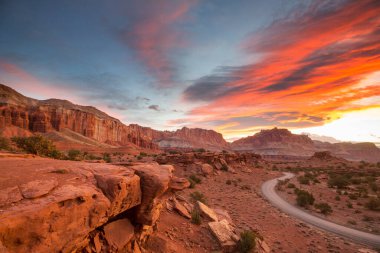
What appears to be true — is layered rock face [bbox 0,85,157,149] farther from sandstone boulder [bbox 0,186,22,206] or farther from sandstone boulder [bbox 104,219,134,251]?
sandstone boulder [bbox 0,186,22,206]

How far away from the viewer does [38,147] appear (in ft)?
63.1

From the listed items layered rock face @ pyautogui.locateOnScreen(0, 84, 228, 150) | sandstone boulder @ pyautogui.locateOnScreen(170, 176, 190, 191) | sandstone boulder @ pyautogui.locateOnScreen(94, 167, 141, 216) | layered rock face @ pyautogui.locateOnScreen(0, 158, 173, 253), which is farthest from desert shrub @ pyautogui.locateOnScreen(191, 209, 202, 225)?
layered rock face @ pyautogui.locateOnScreen(0, 84, 228, 150)

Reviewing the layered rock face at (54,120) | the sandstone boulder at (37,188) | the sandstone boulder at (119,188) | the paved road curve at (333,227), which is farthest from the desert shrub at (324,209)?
the layered rock face at (54,120)

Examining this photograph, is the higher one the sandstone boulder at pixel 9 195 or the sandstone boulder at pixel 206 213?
the sandstone boulder at pixel 9 195

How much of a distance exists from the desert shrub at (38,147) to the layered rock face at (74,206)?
1460cm

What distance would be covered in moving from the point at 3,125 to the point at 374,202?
318 feet

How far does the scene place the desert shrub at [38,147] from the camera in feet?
62.5

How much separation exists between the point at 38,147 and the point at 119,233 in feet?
55.4

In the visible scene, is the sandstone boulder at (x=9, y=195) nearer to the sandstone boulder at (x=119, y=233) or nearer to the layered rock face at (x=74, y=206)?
the layered rock face at (x=74, y=206)

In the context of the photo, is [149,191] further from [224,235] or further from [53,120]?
[53,120]

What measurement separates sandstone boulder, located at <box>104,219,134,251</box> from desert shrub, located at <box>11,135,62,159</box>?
49.6 ft

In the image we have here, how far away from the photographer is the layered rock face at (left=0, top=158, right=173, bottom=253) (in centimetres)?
420

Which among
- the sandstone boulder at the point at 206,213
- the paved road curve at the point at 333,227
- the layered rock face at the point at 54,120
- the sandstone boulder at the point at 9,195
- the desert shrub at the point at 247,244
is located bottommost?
the paved road curve at the point at 333,227

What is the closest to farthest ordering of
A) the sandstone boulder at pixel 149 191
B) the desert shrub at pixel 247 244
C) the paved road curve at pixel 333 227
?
1. the sandstone boulder at pixel 149 191
2. the desert shrub at pixel 247 244
3. the paved road curve at pixel 333 227
